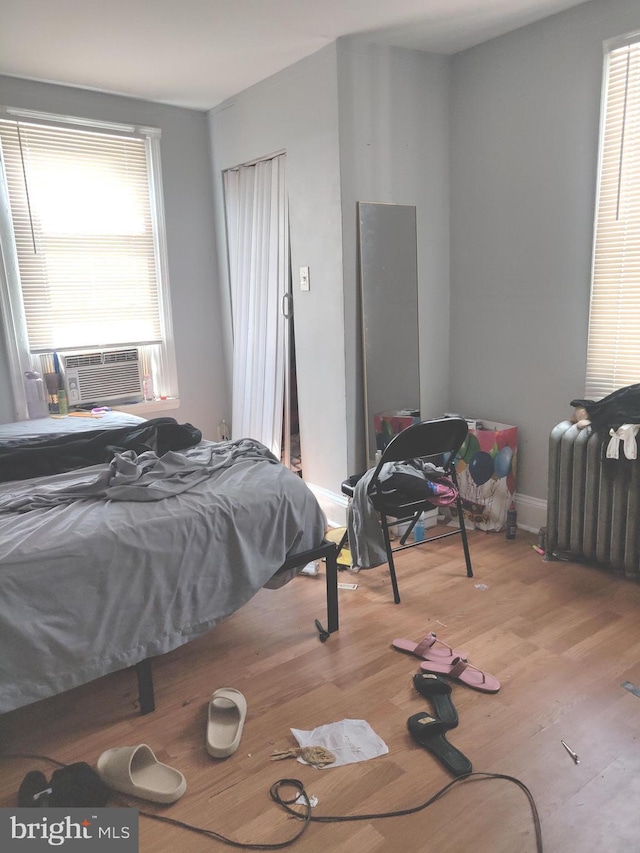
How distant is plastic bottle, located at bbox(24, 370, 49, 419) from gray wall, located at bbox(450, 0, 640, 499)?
8.24 ft

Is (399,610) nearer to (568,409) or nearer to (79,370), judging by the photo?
(568,409)

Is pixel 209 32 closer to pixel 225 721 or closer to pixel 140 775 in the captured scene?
pixel 225 721

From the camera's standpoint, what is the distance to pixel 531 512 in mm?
3461

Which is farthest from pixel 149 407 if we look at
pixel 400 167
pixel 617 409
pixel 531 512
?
pixel 617 409

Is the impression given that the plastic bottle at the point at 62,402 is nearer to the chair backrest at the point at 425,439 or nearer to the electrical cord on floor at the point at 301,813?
the chair backrest at the point at 425,439

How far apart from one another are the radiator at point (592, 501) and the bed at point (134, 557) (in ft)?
4.12

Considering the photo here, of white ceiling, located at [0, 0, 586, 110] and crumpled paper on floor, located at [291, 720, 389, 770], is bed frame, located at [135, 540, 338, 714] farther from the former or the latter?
white ceiling, located at [0, 0, 586, 110]

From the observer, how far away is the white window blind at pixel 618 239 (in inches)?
110

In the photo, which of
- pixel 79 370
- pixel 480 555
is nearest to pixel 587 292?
pixel 480 555

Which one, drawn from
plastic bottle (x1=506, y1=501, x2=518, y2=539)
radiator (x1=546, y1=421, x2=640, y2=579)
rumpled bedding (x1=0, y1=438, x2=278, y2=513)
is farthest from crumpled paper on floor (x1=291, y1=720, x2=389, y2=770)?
plastic bottle (x1=506, y1=501, x2=518, y2=539)

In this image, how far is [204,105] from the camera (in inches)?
162

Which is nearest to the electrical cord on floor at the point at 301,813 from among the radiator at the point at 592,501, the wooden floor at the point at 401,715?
the wooden floor at the point at 401,715

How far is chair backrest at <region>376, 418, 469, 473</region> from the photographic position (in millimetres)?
2646

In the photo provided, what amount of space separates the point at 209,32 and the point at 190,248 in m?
1.55
